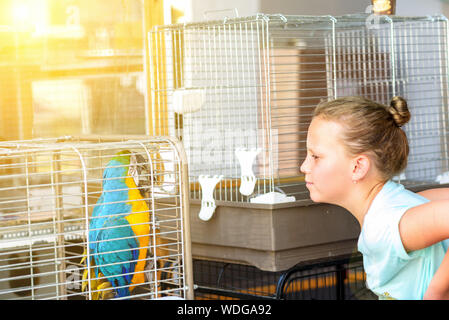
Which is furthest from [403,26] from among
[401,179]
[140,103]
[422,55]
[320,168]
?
[320,168]

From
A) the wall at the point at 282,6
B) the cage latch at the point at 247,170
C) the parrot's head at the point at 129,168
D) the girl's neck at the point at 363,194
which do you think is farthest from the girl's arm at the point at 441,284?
the wall at the point at 282,6

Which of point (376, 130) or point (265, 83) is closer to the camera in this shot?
point (376, 130)

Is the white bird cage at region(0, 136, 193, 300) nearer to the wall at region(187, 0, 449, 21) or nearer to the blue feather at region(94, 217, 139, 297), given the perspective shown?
the blue feather at region(94, 217, 139, 297)

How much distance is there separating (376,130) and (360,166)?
6cm

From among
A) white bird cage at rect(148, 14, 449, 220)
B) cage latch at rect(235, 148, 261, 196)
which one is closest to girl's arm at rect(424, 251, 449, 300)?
cage latch at rect(235, 148, 261, 196)

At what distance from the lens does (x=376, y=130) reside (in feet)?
3.73

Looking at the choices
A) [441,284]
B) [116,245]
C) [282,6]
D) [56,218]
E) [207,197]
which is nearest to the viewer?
[441,284]

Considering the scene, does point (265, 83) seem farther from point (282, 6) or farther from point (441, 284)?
point (441, 284)

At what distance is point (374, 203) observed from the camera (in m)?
1.11

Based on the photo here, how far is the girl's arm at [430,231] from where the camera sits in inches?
37.2

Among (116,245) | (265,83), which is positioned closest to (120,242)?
(116,245)

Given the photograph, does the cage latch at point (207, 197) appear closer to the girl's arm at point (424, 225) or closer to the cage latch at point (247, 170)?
the cage latch at point (247, 170)

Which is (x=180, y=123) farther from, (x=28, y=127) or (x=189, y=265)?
(x=189, y=265)

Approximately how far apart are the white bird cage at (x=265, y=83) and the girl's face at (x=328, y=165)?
880 millimetres
